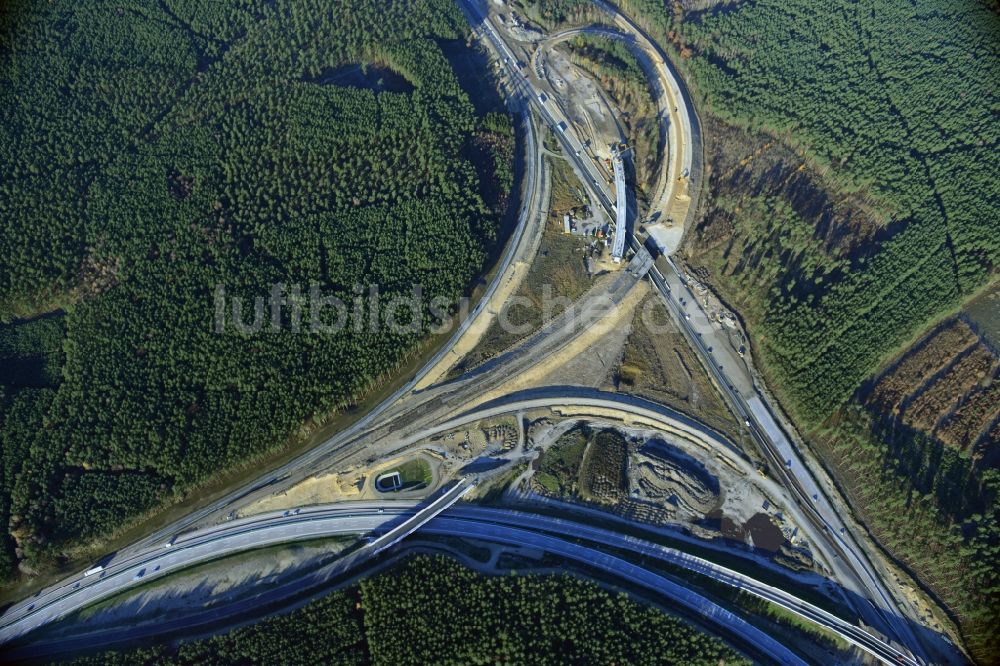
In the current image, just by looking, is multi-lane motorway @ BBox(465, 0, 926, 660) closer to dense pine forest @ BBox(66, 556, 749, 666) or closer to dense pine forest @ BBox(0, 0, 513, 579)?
dense pine forest @ BBox(0, 0, 513, 579)

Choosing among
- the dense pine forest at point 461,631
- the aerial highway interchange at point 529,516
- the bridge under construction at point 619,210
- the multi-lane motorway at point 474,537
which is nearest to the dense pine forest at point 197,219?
the aerial highway interchange at point 529,516

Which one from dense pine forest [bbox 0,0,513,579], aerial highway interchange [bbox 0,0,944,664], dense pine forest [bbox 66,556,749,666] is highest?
dense pine forest [bbox 0,0,513,579]

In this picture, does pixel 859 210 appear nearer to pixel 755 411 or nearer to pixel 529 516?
pixel 755 411

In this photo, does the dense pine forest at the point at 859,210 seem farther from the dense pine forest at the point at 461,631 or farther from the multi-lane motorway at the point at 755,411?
the dense pine forest at the point at 461,631

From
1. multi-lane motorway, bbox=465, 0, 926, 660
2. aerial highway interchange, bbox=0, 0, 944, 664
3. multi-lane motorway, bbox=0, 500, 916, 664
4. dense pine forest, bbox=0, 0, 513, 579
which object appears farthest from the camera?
dense pine forest, bbox=0, 0, 513, 579

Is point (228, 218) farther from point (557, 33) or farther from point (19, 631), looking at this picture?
point (557, 33)

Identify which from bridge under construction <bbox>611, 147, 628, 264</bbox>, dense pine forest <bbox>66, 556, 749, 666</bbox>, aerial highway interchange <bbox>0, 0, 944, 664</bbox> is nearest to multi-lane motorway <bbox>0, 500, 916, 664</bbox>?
aerial highway interchange <bbox>0, 0, 944, 664</bbox>

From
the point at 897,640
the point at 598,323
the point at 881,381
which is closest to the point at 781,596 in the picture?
the point at 897,640
